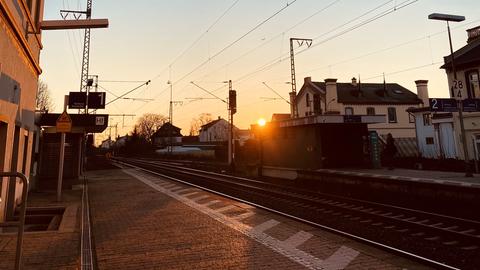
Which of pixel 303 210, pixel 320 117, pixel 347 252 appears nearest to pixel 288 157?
pixel 320 117

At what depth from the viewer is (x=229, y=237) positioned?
287 inches

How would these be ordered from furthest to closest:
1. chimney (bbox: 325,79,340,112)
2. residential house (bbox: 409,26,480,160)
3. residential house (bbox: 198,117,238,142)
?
1. residential house (bbox: 198,117,238,142)
2. chimney (bbox: 325,79,340,112)
3. residential house (bbox: 409,26,480,160)

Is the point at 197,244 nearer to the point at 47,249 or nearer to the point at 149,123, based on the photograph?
the point at 47,249

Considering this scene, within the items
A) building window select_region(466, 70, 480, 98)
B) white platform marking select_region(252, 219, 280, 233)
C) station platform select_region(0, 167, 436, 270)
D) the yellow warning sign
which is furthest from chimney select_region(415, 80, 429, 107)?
the yellow warning sign

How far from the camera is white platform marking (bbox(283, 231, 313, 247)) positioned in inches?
267

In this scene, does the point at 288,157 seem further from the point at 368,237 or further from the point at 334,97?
the point at 334,97

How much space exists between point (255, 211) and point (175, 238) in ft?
12.0

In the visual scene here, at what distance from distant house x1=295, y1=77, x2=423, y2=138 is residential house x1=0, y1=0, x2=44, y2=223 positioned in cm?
3734

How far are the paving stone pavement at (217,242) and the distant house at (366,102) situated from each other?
36765 mm

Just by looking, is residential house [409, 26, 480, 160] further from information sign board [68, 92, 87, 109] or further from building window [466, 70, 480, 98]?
information sign board [68, 92, 87, 109]

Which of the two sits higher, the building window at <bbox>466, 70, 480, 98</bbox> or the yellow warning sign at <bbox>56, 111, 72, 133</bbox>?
the building window at <bbox>466, 70, 480, 98</bbox>

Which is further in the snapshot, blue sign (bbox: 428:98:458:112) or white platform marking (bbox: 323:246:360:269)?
blue sign (bbox: 428:98:458:112)

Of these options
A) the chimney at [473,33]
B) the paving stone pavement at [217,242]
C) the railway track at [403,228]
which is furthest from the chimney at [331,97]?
the paving stone pavement at [217,242]

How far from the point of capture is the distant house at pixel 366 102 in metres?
45.8
